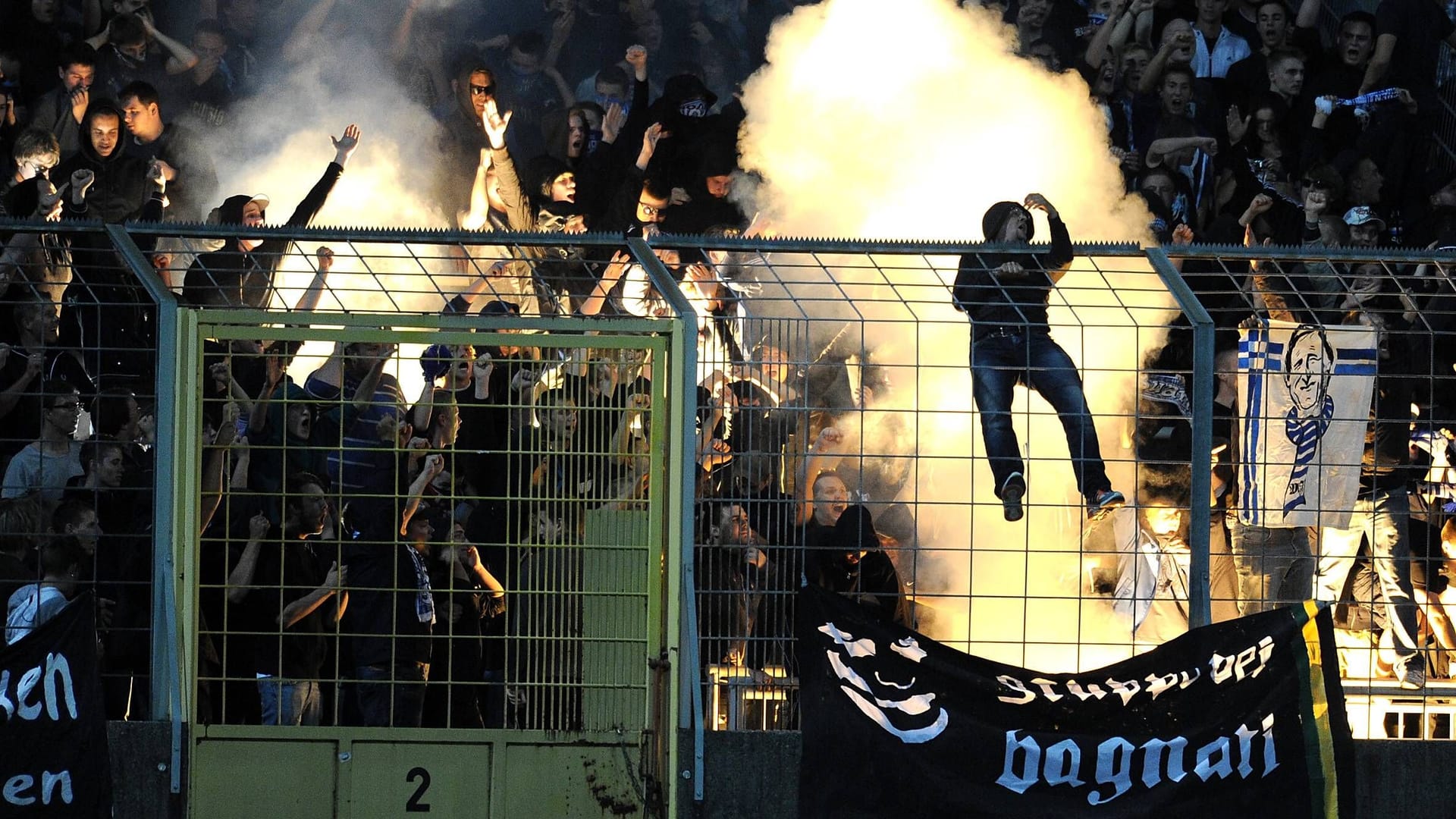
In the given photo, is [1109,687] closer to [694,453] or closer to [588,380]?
[694,453]

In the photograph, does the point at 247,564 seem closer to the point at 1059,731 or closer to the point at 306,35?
the point at 1059,731

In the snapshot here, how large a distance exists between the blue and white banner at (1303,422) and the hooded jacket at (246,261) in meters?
3.56

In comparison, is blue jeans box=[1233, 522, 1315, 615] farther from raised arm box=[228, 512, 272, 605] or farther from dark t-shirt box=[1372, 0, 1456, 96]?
dark t-shirt box=[1372, 0, 1456, 96]

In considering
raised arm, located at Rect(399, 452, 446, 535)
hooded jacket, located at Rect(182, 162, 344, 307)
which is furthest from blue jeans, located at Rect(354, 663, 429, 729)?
hooded jacket, located at Rect(182, 162, 344, 307)

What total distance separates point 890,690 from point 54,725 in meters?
2.63

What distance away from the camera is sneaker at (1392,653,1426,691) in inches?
246

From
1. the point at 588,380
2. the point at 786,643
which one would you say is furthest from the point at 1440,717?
the point at 588,380

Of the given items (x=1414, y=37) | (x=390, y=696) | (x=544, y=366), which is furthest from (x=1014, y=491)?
(x=1414, y=37)

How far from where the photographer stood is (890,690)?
18.0 feet

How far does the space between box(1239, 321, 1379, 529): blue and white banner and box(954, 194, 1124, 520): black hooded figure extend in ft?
1.92

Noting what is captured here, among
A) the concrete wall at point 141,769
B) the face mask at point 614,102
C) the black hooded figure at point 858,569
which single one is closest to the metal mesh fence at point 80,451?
the concrete wall at point 141,769

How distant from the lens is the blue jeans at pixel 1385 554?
6.45 metres

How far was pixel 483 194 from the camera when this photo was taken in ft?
34.9

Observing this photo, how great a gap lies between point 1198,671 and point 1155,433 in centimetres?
313
